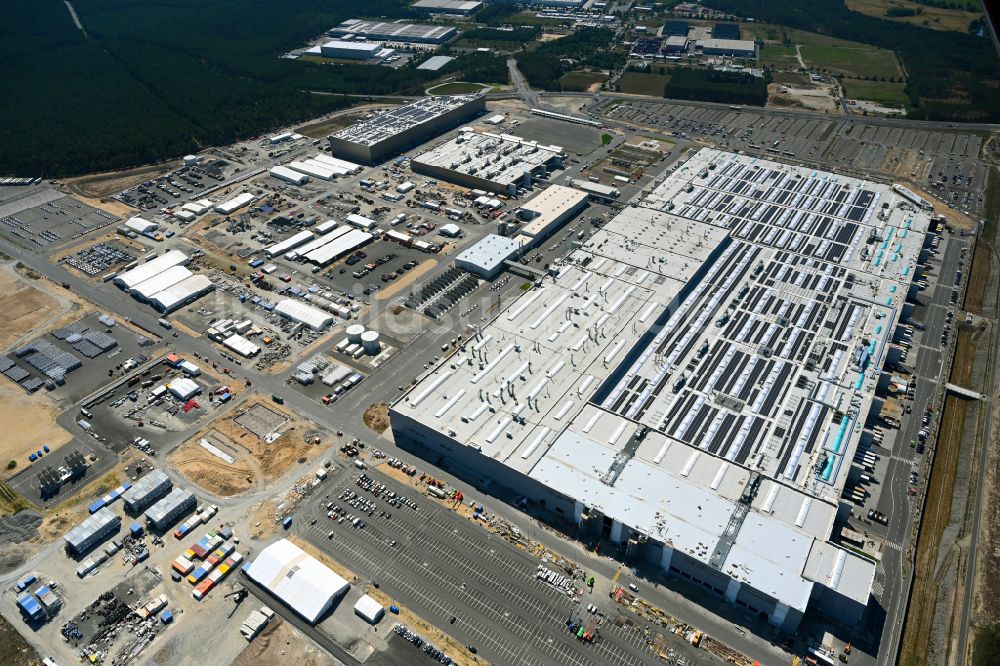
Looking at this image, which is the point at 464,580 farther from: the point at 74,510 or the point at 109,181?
the point at 109,181

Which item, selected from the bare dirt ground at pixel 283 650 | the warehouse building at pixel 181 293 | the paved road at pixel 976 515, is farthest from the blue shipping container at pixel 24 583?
the paved road at pixel 976 515

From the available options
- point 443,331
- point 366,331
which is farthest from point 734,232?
point 366,331

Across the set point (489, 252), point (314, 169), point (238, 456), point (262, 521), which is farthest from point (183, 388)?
point (314, 169)

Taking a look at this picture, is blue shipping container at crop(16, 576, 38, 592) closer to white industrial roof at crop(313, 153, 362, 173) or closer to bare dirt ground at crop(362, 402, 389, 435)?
bare dirt ground at crop(362, 402, 389, 435)

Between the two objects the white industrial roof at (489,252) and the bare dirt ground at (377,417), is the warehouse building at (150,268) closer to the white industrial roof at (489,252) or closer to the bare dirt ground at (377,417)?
the white industrial roof at (489,252)

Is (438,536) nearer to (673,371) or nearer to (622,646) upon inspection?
(622,646)

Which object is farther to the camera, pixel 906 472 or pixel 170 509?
pixel 906 472

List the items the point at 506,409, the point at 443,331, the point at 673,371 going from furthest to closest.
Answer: the point at 443,331 < the point at 673,371 < the point at 506,409
